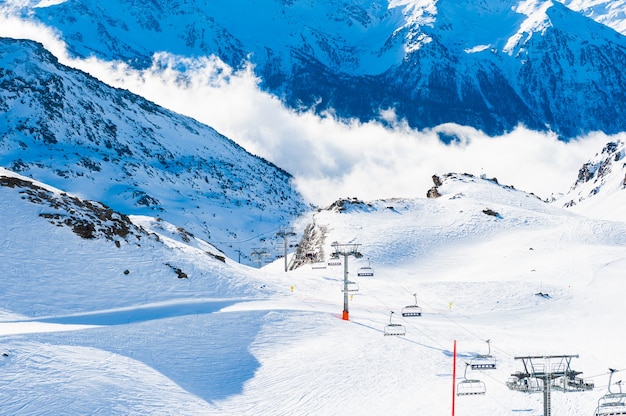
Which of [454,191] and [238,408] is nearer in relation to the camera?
[238,408]

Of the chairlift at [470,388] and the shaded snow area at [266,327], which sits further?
the shaded snow area at [266,327]

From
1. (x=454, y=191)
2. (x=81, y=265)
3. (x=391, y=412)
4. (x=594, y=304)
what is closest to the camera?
(x=391, y=412)

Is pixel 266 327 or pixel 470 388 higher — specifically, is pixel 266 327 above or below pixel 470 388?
above

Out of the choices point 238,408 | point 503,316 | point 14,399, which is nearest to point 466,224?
point 503,316

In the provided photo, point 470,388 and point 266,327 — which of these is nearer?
point 470,388

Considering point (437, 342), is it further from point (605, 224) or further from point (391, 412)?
point (605, 224)

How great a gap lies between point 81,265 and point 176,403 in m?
23.4

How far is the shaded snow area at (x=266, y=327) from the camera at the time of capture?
106 feet

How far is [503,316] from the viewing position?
59.2 metres

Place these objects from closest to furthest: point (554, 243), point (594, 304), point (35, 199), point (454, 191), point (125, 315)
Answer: point (125, 315)
point (35, 199)
point (594, 304)
point (554, 243)
point (454, 191)

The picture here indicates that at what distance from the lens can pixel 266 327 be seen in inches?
1791

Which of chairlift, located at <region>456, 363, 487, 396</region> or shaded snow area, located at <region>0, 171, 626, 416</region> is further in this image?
shaded snow area, located at <region>0, 171, 626, 416</region>

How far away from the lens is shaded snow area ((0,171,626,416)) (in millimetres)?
32438

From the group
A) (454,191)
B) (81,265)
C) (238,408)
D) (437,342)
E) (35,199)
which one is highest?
(454,191)
